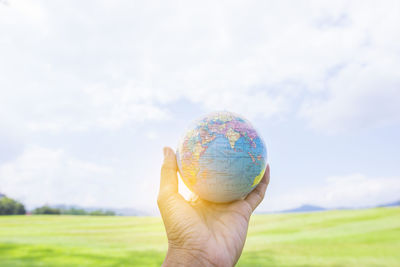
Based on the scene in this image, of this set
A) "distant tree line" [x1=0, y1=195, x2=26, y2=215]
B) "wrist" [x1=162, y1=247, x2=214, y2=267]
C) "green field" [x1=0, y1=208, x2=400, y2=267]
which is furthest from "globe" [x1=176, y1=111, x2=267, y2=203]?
"distant tree line" [x1=0, y1=195, x2=26, y2=215]

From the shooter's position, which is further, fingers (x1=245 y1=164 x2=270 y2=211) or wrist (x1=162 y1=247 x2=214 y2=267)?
fingers (x1=245 y1=164 x2=270 y2=211)

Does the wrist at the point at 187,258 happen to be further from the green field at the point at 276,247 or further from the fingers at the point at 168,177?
the green field at the point at 276,247

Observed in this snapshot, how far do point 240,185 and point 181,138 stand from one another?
3.56 ft

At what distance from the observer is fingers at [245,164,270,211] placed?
414 cm

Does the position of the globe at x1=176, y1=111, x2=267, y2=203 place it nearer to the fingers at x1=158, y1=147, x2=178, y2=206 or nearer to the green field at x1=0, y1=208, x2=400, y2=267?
the fingers at x1=158, y1=147, x2=178, y2=206

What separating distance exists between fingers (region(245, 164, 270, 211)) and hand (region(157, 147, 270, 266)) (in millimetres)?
115

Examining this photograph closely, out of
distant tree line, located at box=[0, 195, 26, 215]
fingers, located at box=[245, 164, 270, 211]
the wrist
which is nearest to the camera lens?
the wrist

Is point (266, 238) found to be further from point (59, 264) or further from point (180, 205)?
point (180, 205)

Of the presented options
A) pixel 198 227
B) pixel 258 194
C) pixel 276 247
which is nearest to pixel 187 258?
pixel 198 227

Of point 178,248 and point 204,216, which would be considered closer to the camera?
point 178,248

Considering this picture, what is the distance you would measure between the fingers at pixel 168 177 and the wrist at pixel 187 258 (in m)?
0.65

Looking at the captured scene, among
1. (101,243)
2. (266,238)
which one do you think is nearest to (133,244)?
(101,243)

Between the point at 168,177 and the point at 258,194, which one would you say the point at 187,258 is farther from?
the point at 258,194

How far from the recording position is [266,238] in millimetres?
13938
